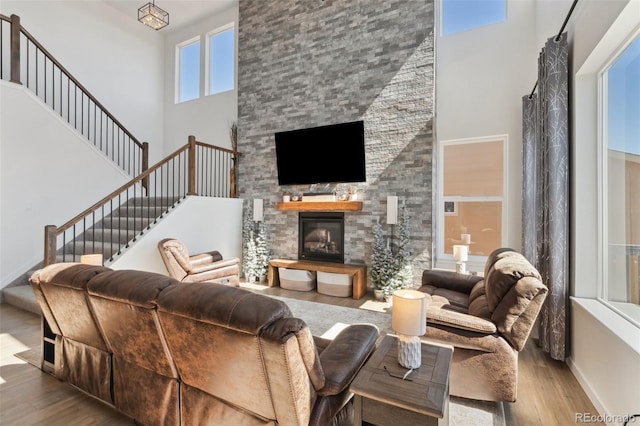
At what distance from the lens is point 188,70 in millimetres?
7656

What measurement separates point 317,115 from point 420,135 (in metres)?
1.94

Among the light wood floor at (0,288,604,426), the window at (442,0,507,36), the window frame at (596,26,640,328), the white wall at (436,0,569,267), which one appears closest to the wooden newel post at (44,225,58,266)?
the light wood floor at (0,288,604,426)

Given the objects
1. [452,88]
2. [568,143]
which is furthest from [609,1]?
[452,88]

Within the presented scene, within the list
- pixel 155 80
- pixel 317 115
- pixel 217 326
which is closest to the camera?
pixel 217 326

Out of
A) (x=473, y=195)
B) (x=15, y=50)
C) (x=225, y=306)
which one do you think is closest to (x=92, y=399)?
(x=225, y=306)

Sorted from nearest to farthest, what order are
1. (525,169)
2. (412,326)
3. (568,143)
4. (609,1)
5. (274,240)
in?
(412,326) → (609,1) → (568,143) → (525,169) → (274,240)

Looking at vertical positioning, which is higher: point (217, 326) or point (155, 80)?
point (155, 80)

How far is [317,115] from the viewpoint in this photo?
5633mm

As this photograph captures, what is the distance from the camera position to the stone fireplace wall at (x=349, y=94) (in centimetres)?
478

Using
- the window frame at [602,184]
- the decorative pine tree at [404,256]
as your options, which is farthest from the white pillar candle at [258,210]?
the window frame at [602,184]

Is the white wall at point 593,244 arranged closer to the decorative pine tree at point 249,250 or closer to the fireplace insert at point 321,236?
the fireplace insert at point 321,236

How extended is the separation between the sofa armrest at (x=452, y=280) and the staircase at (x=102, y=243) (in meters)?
4.22

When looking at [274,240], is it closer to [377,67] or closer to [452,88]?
[377,67]

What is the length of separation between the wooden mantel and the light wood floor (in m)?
2.94
